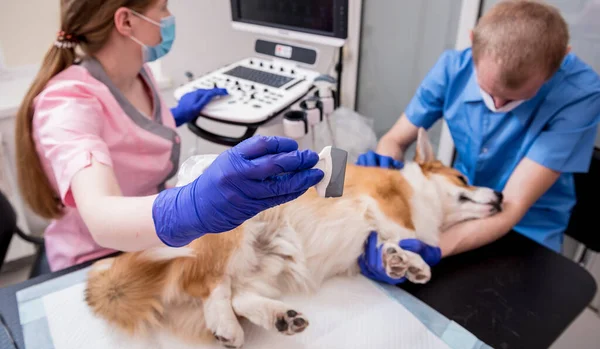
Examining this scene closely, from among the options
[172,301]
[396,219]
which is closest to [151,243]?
[172,301]

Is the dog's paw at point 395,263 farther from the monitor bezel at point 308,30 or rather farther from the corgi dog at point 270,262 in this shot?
the monitor bezel at point 308,30

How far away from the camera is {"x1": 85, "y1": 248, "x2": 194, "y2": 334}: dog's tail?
95 centimetres

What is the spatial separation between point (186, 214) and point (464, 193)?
1057 mm

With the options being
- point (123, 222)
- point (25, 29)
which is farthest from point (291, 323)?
point (25, 29)

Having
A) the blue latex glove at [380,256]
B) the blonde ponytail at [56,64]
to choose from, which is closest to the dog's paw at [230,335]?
the blue latex glove at [380,256]

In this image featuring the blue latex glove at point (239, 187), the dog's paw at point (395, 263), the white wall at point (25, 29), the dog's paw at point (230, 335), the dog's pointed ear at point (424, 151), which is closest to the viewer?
the blue latex glove at point (239, 187)

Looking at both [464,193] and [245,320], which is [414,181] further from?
[245,320]

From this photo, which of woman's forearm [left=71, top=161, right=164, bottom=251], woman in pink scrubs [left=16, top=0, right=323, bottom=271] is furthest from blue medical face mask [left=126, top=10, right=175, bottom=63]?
woman's forearm [left=71, top=161, right=164, bottom=251]

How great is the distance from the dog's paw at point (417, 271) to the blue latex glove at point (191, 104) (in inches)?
45.0

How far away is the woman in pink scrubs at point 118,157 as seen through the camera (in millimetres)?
721

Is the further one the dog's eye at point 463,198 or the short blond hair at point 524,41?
the dog's eye at point 463,198

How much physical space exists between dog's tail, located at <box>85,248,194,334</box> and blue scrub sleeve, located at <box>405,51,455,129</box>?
3.83ft

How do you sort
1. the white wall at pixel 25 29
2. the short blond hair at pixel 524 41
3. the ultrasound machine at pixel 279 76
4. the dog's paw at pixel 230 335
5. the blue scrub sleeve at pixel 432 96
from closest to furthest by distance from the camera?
the dog's paw at pixel 230 335 < the short blond hair at pixel 524 41 < the blue scrub sleeve at pixel 432 96 < the ultrasound machine at pixel 279 76 < the white wall at pixel 25 29

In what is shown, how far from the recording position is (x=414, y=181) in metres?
1.45
